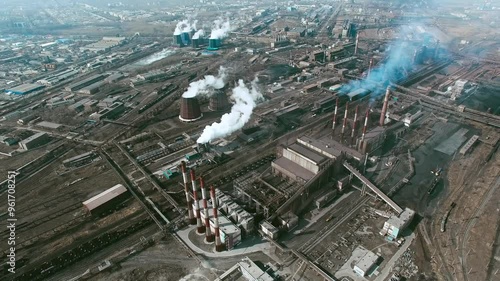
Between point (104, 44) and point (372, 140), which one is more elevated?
point (372, 140)

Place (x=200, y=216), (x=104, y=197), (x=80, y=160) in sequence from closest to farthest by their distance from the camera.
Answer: (x=200, y=216) < (x=104, y=197) < (x=80, y=160)

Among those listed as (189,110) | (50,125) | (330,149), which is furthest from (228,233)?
(50,125)

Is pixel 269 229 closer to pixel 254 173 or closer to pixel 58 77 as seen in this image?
pixel 254 173

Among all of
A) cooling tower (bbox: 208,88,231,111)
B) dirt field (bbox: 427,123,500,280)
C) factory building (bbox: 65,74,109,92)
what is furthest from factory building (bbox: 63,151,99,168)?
dirt field (bbox: 427,123,500,280)

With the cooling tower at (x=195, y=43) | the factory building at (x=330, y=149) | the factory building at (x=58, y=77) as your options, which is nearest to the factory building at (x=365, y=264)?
the factory building at (x=330, y=149)

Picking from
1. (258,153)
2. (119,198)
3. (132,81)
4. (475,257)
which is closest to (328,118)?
(258,153)

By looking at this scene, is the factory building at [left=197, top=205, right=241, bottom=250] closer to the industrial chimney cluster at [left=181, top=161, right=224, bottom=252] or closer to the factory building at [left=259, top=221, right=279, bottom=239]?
the industrial chimney cluster at [left=181, top=161, right=224, bottom=252]

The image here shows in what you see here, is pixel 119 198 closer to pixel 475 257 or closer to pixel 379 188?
pixel 379 188
